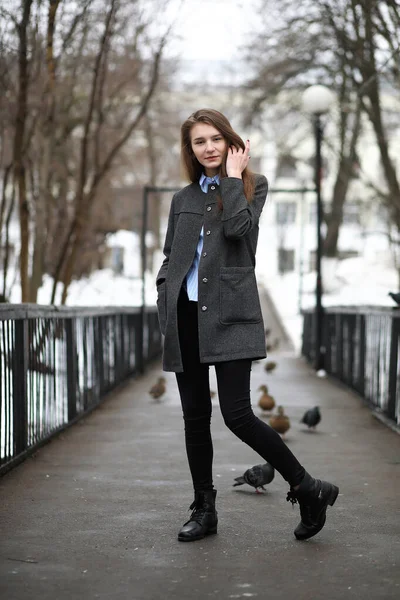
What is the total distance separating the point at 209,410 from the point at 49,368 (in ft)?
13.2

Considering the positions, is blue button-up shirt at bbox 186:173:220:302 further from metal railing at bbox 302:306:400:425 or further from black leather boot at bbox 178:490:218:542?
metal railing at bbox 302:306:400:425

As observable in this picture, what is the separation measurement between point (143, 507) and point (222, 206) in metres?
1.89

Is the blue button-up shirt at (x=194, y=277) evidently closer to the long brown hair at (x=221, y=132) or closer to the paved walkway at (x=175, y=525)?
the long brown hair at (x=221, y=132)

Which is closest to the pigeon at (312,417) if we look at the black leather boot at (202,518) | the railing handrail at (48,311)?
the railing handrail at (48,311)

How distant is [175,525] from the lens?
598 cm

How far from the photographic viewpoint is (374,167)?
289ft

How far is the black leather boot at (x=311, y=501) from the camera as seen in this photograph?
18.0ft

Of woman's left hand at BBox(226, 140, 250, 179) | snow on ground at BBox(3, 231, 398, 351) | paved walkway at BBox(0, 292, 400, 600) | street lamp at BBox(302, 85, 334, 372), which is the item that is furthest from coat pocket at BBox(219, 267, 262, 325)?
snow on ground at BBox(3, 231, 398, 351)

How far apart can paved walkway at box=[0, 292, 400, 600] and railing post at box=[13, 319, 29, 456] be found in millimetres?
201

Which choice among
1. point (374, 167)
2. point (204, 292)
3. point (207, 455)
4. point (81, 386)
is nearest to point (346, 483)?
point (207, 455)

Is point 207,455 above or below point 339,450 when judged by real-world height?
above

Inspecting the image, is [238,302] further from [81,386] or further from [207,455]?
[81,386]

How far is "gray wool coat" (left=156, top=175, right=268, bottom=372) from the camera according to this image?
5.40 metres

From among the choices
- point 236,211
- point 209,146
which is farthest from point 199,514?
point 209,146
